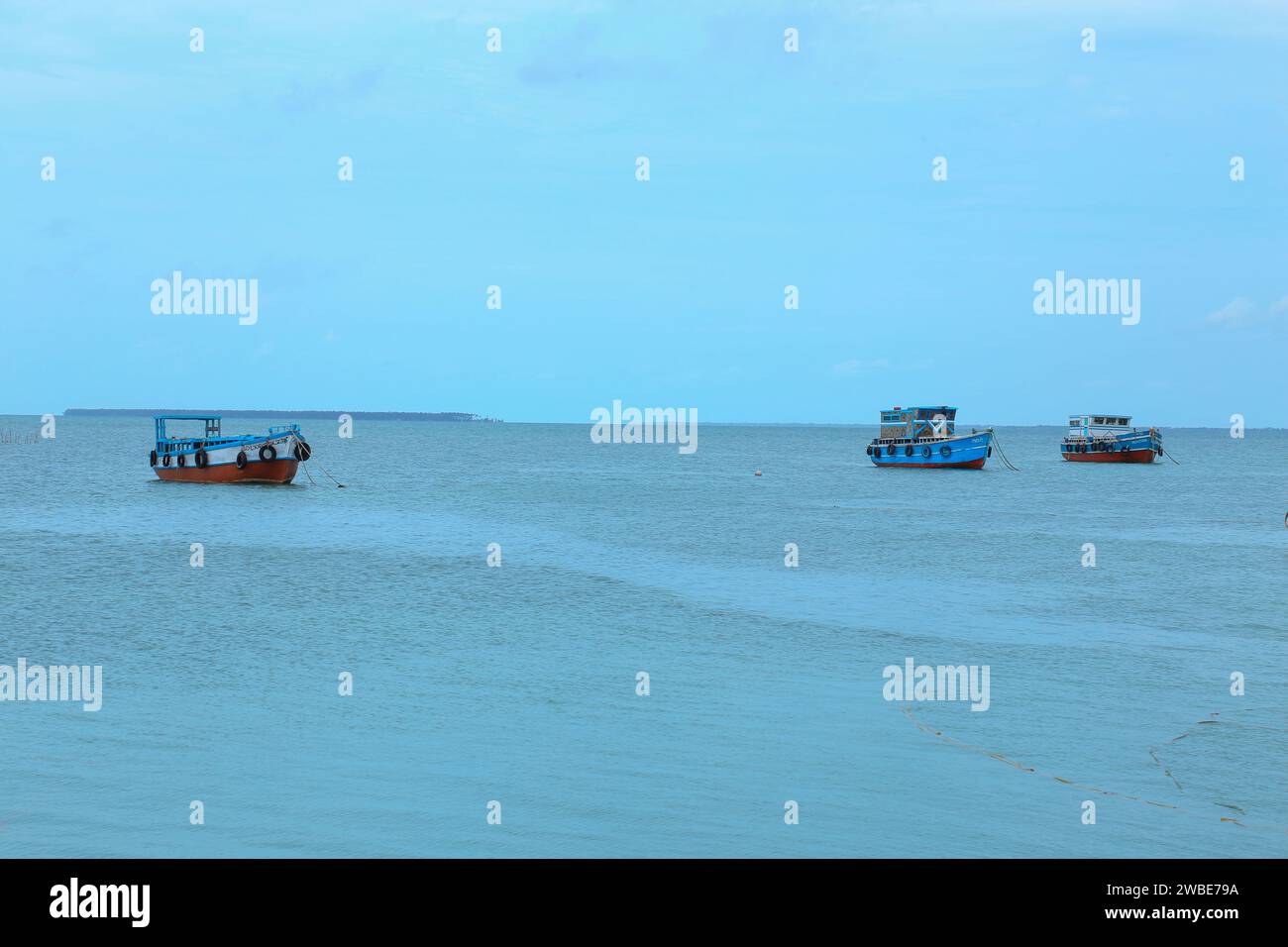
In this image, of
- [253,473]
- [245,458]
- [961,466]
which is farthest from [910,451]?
[245,458]

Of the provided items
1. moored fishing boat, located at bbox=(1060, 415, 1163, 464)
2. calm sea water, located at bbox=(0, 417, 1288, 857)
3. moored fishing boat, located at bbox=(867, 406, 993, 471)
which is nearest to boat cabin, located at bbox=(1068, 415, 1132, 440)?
moored fishing boat, located at bbox=(1060, 415, 1163, 464)

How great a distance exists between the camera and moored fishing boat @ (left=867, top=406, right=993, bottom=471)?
107 meters

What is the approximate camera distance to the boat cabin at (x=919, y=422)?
110 m

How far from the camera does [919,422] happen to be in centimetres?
11219

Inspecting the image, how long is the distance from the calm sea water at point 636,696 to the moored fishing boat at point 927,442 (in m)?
54.7

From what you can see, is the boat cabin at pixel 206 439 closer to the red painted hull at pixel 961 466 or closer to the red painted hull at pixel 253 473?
the red painted hull at pixel 253 473

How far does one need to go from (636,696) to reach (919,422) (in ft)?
310

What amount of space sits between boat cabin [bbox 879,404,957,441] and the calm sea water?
188 ft

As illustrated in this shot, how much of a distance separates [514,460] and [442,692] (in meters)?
127

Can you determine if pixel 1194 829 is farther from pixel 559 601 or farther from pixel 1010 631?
pixel 559 601

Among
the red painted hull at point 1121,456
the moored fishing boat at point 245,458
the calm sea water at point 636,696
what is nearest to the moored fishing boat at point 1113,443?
the red painted hull at point 1121,456

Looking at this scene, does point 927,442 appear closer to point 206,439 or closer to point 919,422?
point 919,422
